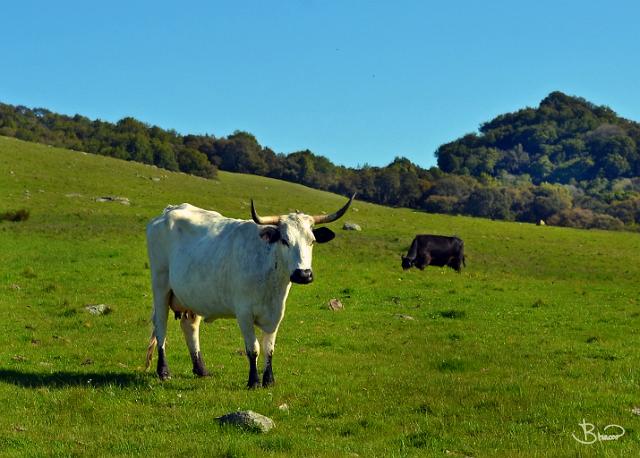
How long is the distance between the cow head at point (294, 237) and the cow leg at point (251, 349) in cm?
123

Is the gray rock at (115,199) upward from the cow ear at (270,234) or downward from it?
upward

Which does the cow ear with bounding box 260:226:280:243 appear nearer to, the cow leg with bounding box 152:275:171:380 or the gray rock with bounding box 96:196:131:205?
the cow leg with bounding box 152:275:171:380

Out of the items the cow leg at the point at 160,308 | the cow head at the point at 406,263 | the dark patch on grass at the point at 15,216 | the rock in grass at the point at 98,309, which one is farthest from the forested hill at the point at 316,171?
the cow leg at the point at 160,308

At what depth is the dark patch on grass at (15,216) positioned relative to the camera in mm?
42188

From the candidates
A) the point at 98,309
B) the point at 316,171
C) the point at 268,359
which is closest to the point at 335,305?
the point at 98,309

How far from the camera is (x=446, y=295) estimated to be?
89.2 ft

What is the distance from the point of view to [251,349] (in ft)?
38.6

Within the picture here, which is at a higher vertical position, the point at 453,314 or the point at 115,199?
the point at 115,199

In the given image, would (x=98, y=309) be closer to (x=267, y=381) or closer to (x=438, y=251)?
(x=267, y=381)

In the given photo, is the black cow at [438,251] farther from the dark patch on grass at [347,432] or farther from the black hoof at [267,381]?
the dark patch on grass at [347,432]

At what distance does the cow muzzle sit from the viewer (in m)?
11.1

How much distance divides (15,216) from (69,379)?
3316 centimetres

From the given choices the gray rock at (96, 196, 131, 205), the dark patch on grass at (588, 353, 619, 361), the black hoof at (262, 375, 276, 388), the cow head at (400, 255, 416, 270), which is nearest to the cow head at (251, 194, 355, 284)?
the black hoof at (262, 375, 276, 388)

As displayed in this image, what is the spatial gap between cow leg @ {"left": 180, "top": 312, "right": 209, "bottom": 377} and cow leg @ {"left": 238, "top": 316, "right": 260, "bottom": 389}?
1.53 metres
